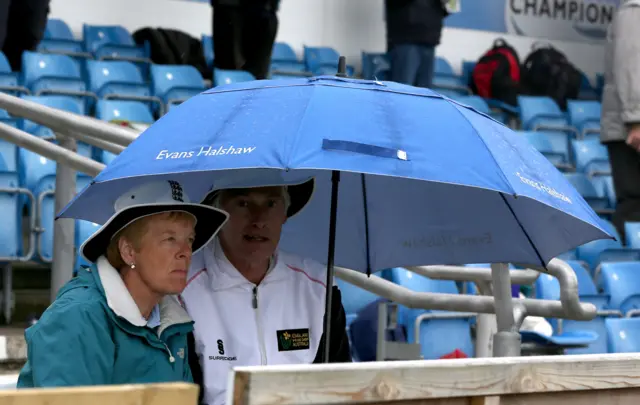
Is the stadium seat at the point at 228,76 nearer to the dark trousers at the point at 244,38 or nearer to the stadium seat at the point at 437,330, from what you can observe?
the dark trousers at the point at 244,38

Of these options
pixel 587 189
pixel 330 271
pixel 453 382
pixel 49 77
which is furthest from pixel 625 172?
pixel 453 382

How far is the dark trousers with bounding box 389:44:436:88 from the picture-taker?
9211 mm

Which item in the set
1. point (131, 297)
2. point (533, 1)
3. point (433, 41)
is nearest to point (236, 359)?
point (131, 297)

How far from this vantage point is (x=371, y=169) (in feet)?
7.22

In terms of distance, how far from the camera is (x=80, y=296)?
7.23ft

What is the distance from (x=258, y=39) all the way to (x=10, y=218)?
142 inches

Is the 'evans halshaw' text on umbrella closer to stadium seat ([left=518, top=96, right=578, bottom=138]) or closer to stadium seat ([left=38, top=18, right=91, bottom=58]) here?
stadium seat ([left=38, top=18, right=91, bottom=58])

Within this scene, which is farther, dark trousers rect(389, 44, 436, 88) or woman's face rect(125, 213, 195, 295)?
dark trousers rect(389, 44, 436, 88)

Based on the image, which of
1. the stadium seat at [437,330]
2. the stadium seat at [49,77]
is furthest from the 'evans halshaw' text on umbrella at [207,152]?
the stadium seat at [49,77]

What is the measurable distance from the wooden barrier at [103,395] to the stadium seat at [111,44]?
7767 mm

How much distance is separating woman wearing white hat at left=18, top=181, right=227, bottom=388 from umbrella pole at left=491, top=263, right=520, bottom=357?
91cm

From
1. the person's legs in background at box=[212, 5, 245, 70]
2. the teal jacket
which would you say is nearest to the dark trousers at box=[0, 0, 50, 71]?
the person's legs in background at box=[212, 5, 245, 70]

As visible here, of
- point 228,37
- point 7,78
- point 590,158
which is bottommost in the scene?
point 590,158

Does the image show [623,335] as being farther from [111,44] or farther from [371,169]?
[111,44]
